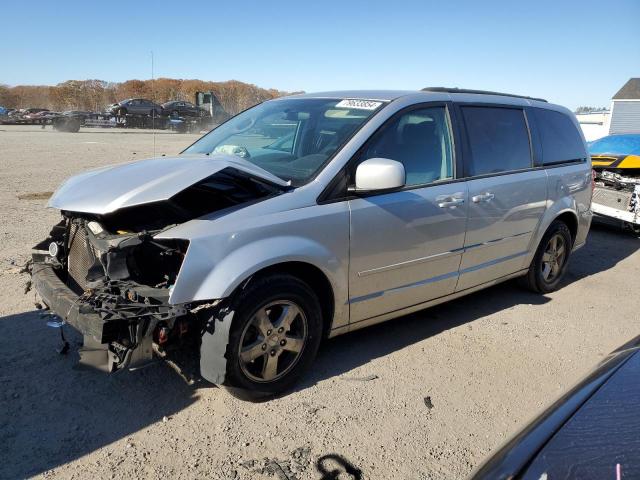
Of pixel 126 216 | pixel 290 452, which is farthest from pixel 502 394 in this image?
pixel 126 216

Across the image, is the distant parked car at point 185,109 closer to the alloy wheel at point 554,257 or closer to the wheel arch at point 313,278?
the alloy wheel at point 554,257

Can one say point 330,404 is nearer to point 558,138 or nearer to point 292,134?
point 292,134

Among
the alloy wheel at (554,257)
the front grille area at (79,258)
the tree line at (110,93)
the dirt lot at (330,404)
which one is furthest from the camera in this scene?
the tree line at (110,93)

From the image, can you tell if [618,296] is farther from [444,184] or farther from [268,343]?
[268,343]

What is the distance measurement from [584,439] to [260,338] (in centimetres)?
192

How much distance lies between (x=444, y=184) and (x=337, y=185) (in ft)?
3.50

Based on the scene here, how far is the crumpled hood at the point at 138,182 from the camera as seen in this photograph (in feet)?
9.64

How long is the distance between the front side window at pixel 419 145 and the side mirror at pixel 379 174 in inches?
7.9

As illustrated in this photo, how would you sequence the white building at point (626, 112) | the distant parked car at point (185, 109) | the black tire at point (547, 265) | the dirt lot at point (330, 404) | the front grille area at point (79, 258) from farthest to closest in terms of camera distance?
the distant parked car at point (185, 109) → the white building at point (626, 112) → the black tire at point (547, 265) → the front grille area at point (79, 258) → the dirt lot at point (330, 404)

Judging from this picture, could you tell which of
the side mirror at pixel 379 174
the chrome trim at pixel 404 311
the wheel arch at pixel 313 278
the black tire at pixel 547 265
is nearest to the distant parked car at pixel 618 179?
the black tire at pixel 547 265

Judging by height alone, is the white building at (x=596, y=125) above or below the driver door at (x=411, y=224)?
above

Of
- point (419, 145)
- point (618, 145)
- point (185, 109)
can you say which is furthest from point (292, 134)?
point (185, 109)

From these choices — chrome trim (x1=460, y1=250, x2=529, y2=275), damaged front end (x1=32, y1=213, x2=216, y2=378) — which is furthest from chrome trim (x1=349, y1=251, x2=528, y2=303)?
damaged front end (x1=32, y1=213, x2=216, y2=378)

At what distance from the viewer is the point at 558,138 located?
5445 millimetres
